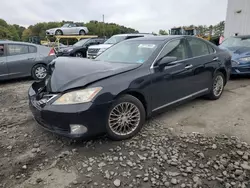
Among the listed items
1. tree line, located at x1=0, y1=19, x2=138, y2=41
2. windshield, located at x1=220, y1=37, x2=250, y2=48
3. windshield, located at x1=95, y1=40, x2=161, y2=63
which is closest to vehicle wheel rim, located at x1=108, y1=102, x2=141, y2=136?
windshield, located at x1=95, y1=40, x2=161, y2=63

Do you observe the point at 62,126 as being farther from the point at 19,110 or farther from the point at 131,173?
the point at 19,110

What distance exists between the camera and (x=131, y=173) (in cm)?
237

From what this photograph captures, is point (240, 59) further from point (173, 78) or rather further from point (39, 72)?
point (39, 72)

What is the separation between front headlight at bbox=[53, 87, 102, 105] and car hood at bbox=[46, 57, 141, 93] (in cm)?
9

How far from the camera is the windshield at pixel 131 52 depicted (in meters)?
3.47

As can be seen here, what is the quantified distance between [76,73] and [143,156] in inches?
55.1

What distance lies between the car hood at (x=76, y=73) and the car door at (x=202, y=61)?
1.38 meters

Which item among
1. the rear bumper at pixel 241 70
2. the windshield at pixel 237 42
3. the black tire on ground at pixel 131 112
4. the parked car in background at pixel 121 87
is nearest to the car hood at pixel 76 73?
the parked car in background at pixel 121 87

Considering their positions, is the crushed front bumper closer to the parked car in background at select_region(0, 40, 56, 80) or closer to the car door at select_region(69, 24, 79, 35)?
the parked car in background at select_region(0, 40, 56, 80)

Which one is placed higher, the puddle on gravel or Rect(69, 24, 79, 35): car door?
Rect(69, 24, 79, 35): car door

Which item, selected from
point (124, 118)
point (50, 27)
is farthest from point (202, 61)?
point (50, 27)

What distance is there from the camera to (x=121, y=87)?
284cm

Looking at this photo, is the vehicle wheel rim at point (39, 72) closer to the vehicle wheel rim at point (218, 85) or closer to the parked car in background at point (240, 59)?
the vehicle wheel rim at point (218, 85)

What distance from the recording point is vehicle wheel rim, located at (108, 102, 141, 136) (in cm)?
288
